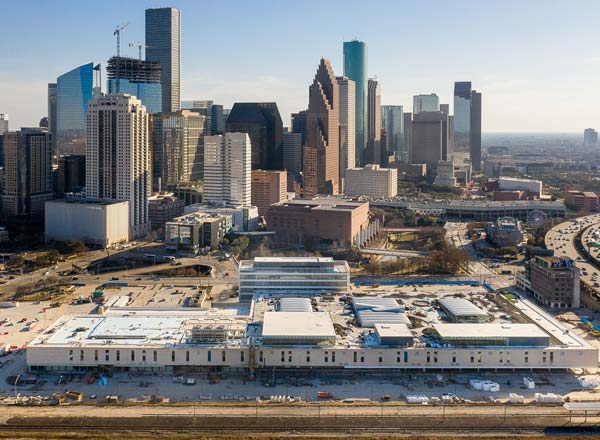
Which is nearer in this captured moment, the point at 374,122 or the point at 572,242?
the point at 572,242

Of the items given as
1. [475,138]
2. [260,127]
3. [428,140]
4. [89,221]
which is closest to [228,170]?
[89,221]

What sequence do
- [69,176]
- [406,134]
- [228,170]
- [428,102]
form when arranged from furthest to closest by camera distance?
[428,102]
[406,134]
[69,176]
[228,170]

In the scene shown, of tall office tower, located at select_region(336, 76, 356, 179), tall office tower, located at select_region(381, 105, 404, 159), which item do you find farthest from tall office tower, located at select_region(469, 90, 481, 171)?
tall office tower, located at select_region(336, 76, 356, 179)

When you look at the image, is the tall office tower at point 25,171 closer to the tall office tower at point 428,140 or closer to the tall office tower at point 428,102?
the tall office tower at point 428,140

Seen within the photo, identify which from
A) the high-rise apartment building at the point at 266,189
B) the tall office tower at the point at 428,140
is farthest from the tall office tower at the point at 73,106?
the tall office tower at the point at 428,140

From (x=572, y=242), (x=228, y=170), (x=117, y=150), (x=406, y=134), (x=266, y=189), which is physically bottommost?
(x=572, y=242)

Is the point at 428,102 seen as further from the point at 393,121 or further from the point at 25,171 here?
the point at 25,171

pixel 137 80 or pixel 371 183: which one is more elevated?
pixel 137 80
